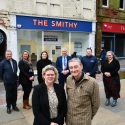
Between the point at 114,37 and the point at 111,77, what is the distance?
14361mm

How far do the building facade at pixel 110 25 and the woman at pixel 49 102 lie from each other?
16633 mm

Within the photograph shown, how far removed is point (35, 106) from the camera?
3648 mm

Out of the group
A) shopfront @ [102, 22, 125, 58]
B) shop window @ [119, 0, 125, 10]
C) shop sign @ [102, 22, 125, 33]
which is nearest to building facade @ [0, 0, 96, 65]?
shop sign @ [102, 22, 125, 33]

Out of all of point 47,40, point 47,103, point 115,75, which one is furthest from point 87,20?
point 47,103

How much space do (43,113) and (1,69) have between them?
4037mm

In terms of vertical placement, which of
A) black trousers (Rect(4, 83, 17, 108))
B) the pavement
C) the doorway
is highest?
the doorway

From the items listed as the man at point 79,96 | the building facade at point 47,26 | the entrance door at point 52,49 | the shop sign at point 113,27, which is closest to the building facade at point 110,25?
the shop sign at point 113,27

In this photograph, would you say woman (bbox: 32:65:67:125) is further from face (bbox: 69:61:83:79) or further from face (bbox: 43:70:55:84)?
face (bbox: 69:61:83:79)

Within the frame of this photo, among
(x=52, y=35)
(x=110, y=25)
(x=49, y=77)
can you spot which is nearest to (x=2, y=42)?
(x=52, y=35)

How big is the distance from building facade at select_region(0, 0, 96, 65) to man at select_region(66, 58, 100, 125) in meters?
11.9

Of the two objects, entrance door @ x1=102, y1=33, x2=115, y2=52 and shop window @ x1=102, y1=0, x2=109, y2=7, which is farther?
entrance door @ x1=102, y1=33, x2=115, y2=52

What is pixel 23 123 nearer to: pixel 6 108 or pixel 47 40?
pixel 6 108

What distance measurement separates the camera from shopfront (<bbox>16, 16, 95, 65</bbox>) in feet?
52.2

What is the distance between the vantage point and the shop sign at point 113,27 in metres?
20.7
